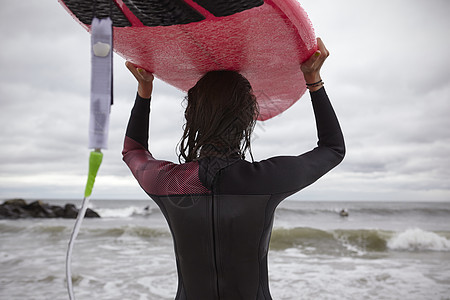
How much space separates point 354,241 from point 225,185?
1010cm

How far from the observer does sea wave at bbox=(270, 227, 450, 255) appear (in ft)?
29.9

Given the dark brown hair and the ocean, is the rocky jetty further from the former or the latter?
the dark brown hair

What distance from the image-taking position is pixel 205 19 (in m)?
1.09

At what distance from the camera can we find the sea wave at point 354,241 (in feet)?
29.9

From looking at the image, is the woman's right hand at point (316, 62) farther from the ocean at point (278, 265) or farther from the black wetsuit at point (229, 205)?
the ocean at point (278, 265)

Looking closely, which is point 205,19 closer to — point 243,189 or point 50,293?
point 243,189

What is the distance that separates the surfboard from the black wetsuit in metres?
0.29

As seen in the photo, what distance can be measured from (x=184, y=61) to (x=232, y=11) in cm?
45

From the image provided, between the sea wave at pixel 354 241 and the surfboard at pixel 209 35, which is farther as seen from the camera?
the sea wave at pixel 354 241

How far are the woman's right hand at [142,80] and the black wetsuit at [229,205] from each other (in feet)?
1.32

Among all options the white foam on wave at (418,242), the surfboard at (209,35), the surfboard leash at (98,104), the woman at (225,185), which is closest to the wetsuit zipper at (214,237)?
the woman at (225,185)

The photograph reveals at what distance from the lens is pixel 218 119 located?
116 cm

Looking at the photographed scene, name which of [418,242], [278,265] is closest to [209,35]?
[278,265]

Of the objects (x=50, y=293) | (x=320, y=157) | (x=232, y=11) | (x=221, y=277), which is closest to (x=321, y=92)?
(x=320, y=157)
